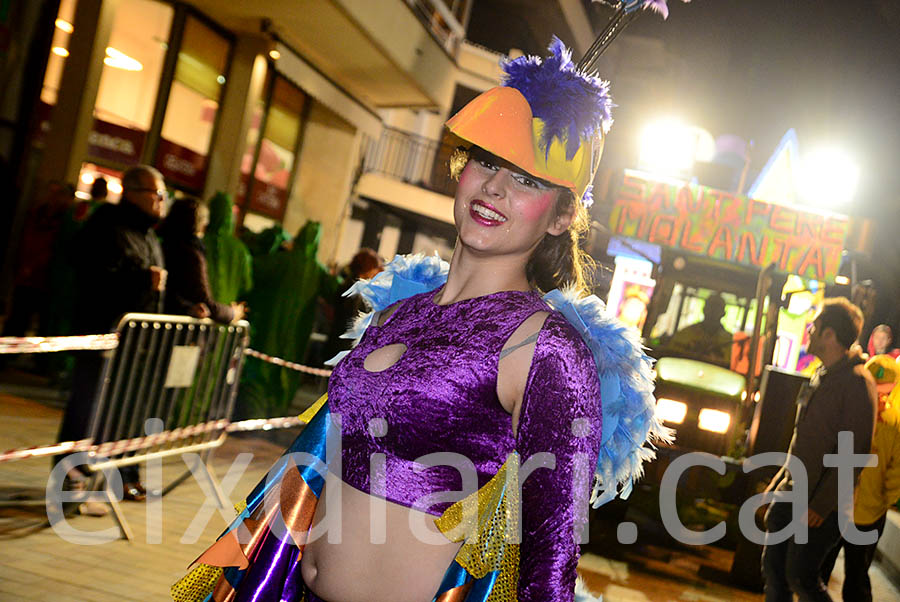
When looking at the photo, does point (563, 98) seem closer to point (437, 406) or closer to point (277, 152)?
point (437, 406)

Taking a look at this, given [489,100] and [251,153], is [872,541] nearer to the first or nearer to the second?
[489,100]

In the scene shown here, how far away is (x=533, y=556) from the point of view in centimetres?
167

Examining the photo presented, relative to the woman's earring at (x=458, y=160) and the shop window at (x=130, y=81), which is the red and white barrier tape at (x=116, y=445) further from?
the shop window at (x=130, y=81)

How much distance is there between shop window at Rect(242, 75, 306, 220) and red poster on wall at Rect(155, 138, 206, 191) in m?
1.40

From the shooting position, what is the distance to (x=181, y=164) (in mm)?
13062

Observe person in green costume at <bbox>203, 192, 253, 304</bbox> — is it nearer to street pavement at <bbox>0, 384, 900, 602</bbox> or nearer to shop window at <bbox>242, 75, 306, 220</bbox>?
street pavement at <bbox>0, 384, 900, 602</bbox>

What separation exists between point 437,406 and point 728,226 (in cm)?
885

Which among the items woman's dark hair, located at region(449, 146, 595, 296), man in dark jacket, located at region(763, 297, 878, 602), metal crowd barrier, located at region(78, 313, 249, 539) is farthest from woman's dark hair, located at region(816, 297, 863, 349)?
metal crowd barrier, located at region(78, 313, 249, 539)

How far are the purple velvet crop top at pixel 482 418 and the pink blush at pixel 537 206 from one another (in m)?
0.18

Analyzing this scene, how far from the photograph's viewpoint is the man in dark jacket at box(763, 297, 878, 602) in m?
4.64

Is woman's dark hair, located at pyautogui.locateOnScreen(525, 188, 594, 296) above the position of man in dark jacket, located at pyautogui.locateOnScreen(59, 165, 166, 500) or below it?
above

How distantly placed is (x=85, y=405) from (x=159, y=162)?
26.8 ft

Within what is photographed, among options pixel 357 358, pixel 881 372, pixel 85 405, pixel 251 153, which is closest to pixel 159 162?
pixel 251 153

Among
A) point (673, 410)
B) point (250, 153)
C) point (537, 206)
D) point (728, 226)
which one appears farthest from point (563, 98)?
point (250, 153)
